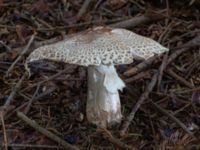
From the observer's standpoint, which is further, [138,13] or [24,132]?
[138,13]

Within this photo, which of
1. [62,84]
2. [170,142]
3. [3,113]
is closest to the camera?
[170,142]

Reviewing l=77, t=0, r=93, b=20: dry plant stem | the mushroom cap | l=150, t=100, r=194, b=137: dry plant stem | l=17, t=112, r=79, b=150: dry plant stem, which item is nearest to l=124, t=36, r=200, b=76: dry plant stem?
l=150, t=100, r=194, b=137: dry plant stem

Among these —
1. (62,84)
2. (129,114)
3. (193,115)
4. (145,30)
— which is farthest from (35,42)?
(193,115)

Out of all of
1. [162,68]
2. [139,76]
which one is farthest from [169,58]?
[139,76]

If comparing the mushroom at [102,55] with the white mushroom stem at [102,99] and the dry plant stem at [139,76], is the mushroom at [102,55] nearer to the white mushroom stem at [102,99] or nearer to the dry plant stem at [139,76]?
the white mushroom stem at [102,99]

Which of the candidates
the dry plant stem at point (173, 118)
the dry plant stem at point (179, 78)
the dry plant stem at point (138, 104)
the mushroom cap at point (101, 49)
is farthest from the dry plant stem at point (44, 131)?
the dry plant stem at point (179, 78)

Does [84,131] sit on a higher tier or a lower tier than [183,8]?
lower

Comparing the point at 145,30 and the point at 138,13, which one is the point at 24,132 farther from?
the point at 138,13
